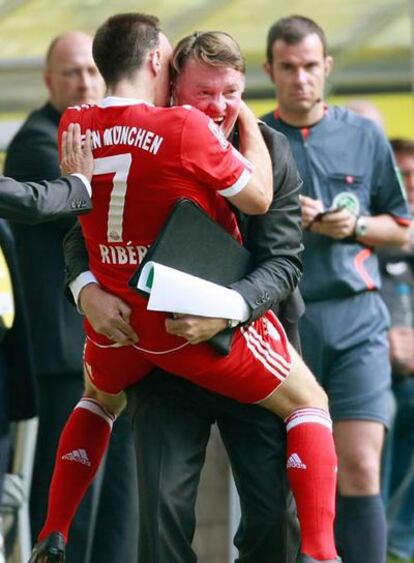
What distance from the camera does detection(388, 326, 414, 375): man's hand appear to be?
9.13 m

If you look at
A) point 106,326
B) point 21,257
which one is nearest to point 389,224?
point 21,257

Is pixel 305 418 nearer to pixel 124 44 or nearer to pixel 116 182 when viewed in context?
pixel 116 182

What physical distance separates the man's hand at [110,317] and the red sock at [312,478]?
60 centimetres

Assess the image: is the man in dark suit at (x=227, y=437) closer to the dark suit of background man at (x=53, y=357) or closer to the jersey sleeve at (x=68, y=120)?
the jersey sleeve at (x=68, y=120)

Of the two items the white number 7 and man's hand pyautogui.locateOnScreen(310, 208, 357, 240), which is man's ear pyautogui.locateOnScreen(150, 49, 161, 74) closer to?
the white number 7

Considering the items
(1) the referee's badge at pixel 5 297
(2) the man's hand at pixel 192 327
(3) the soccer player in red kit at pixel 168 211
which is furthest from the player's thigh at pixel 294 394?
(1) the referee's badge at pixel 5 297

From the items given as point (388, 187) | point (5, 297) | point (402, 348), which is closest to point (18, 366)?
point (5, 297)

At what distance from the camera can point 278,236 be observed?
18.7ft

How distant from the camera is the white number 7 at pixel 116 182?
213 inches

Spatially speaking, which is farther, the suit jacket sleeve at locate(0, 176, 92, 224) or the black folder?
the black folder

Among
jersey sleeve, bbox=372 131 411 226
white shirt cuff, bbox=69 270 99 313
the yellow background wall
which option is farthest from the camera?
the yellow background wall

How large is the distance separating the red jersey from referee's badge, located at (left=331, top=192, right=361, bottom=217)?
166 cm

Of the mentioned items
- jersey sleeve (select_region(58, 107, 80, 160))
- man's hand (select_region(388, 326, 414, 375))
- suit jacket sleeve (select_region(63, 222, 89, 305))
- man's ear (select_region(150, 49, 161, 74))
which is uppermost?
man's ear (select_region(150, 49, 161, 74))

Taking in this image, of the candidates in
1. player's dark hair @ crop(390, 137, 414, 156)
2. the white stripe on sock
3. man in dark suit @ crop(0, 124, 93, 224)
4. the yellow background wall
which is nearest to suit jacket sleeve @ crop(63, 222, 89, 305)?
man in dark suit @ crop(0, 124, 93, 224)
